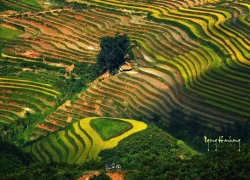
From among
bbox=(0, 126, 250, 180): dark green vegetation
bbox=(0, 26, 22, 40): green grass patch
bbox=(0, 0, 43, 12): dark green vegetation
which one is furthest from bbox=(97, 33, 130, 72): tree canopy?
bbox=(0, 0, 43, 12): dark green vegetation

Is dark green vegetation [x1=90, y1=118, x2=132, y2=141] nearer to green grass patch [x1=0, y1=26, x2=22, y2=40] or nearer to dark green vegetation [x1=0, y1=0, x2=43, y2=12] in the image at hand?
green grass patch [x1=0, y1=26, x2=22, y2=40]

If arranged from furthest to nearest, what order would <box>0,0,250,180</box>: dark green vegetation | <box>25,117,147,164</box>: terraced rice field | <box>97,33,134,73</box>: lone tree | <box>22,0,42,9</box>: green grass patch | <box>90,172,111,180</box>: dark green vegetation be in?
1. <box>22,0,42,9</box>: green grass patch
2. <box>97,33,134,73</box>: lone tree
3. <box>25,117,147,164</box>: terraced rice field
4. <box>0,0,250,180</box>: dark green vegetation
5. <box>90,172,111,180</box>: dark green vegetation

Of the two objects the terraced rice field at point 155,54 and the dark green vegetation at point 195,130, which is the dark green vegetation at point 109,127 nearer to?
the dark green vegetation at point 195,130

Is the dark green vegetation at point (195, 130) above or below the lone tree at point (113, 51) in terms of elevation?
below

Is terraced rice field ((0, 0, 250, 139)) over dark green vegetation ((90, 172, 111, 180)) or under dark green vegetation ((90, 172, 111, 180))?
Answer: over

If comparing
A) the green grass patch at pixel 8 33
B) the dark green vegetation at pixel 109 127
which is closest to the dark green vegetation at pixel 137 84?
the dark green vegetation at pixel 109 127

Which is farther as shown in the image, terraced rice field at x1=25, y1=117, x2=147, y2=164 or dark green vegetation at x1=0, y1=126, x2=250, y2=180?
terraced rice field at x1=25, y1=117, x2=147, y2=164

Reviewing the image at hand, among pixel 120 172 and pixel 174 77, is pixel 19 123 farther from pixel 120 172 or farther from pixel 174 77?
pixel 120 172
